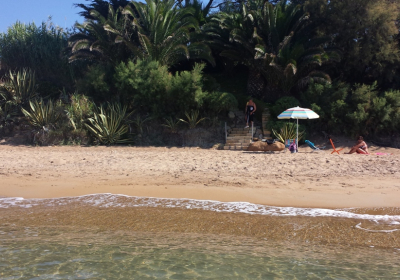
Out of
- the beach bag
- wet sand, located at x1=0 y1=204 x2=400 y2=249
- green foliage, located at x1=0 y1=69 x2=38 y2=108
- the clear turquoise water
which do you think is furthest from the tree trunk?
the clear turquoise water

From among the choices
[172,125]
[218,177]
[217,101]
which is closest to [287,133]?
[217,101]

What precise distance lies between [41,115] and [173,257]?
14097mm

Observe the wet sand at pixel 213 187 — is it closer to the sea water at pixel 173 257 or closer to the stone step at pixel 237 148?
the sea water at pixel 173 257

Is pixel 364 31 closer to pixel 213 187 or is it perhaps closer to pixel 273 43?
pixel 273 43

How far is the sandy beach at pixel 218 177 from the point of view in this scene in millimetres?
8898

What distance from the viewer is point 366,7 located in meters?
17.3

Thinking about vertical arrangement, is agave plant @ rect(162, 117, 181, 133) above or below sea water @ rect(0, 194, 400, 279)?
above

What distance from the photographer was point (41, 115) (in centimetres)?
1777

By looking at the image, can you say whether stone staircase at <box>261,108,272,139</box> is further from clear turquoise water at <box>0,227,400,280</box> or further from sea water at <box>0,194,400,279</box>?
clear turquoise water at <box>0,227,400,280</box>

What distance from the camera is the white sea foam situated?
24.8ft

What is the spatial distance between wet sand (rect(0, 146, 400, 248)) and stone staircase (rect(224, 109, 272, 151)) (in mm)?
2296

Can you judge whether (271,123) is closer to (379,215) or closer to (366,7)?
(366,7)

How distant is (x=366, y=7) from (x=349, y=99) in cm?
419

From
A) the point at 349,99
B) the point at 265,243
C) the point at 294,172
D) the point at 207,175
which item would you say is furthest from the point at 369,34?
the point at 265,243
